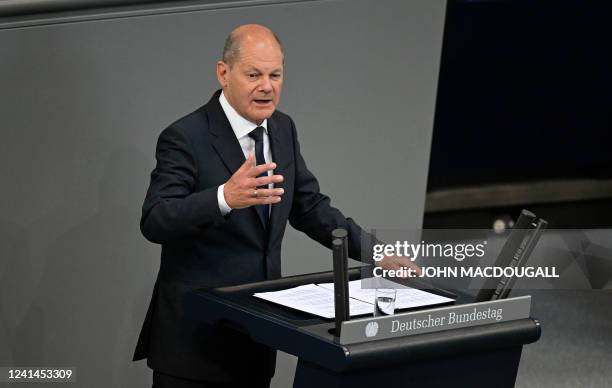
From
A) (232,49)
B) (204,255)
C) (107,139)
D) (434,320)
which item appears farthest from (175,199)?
(107,139)

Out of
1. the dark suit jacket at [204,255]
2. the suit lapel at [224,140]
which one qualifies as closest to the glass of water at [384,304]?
the dark suit jacket at [204,255]

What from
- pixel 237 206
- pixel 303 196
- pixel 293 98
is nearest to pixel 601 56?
pixel 293 98

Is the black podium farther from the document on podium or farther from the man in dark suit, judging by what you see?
the man in dark suit

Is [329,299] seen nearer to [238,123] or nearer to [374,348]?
[374,348]

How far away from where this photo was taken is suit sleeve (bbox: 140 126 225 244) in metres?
2.93

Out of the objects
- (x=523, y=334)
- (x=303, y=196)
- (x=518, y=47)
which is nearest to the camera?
(x=523, y=334)

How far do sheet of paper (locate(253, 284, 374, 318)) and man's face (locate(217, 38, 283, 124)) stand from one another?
504mm

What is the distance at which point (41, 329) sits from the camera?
413 cm

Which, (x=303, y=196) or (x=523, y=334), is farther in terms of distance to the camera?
(x=303, y=196)

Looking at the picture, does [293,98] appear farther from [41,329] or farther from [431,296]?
[431,296]

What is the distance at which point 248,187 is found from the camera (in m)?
2.83

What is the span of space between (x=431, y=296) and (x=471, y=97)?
407 cm

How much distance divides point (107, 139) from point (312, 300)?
1492 millimetres

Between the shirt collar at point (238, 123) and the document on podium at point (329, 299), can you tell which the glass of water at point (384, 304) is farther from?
the shirt collar at point (238, 123)
